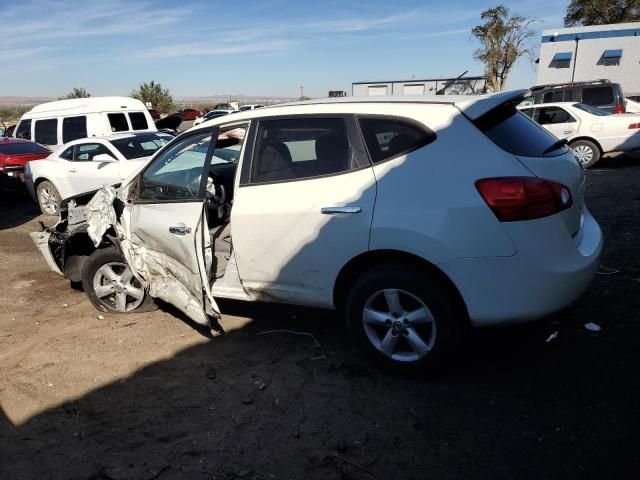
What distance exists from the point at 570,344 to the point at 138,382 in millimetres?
3034

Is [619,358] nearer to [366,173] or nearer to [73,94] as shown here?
[366,173]

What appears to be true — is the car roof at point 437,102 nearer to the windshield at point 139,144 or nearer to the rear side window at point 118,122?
the windshield at point 139,144

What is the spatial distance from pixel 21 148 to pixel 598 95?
14.4 m

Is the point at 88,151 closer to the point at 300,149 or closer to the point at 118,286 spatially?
the point at 118,286

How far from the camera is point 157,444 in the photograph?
9.14 feet

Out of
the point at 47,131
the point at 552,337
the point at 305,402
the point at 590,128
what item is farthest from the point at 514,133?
the point at 47,131

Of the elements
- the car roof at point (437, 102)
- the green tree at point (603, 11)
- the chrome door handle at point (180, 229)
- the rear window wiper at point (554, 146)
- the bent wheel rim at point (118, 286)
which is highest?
the green tree at point (603, 11)

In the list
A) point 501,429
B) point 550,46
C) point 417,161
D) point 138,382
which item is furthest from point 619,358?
point 550,46

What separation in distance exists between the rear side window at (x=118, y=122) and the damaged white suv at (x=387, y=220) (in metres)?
9.23

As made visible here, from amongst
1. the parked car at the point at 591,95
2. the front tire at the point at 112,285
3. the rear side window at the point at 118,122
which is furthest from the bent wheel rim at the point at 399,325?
the parked car at the point at 591,95

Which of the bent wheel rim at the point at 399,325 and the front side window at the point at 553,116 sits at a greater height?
the front side window at the point at 553,116

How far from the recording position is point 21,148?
11328 mm

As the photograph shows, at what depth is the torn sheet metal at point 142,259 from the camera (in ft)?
12.7

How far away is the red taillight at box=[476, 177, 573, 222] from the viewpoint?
2680 mm
